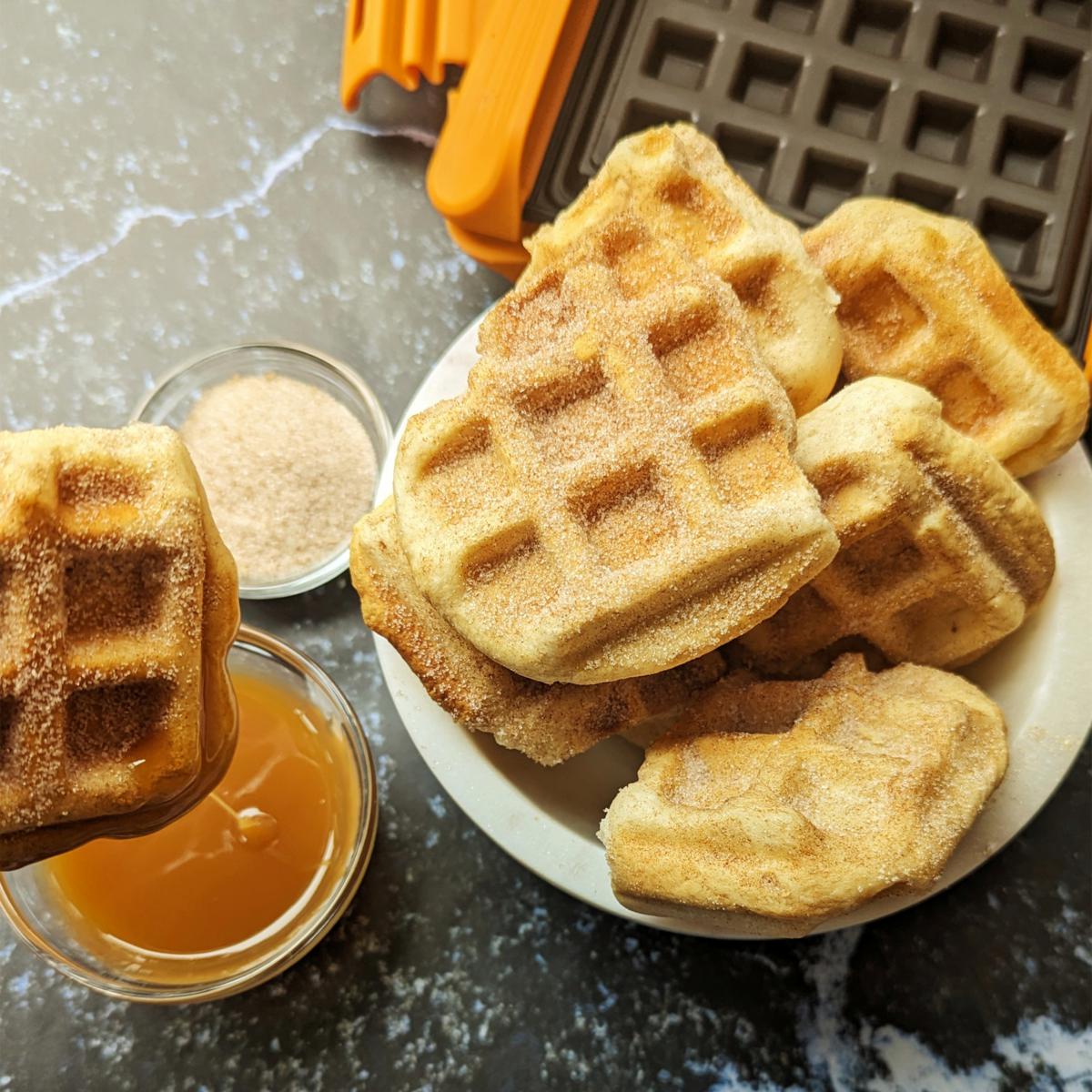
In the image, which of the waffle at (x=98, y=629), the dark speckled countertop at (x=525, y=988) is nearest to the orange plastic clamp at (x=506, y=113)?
the dark speckled countertop at (x=525, y=988)

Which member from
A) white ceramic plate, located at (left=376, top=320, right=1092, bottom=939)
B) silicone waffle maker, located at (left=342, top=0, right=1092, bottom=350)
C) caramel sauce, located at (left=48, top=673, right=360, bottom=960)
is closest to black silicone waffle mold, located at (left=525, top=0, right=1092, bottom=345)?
silicone waffle maker, located at (left=342, top=0, right=1092, bottom=350)

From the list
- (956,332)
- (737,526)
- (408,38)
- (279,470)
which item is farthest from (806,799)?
(408,38)

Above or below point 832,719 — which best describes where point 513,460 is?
above

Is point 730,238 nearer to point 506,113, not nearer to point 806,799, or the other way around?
Result: point 506,113

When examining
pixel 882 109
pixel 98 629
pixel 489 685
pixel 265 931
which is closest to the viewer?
pixel 98 629

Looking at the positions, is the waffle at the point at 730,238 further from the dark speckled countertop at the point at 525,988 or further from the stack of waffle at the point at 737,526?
the dark speckled countertop at the point at 525,988

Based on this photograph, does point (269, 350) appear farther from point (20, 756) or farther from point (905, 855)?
point (905, 855)

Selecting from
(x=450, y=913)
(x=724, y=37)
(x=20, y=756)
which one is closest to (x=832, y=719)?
(x=450, y=913)
